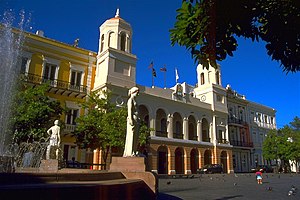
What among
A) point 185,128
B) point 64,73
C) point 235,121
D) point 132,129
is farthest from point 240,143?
point 132,129

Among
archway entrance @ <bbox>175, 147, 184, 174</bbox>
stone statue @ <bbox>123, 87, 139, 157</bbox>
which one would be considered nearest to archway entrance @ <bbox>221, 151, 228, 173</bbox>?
archway entrance @ <bbox>175, 147, 184, 174</bbox>

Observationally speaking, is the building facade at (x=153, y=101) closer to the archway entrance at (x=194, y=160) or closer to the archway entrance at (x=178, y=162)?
the archway entrance at (x=178, y=162)

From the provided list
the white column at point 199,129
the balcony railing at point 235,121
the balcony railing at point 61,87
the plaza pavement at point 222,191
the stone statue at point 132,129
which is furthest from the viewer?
the balcony railing at point 235,121

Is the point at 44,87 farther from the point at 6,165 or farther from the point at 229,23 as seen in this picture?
the point at 229,23

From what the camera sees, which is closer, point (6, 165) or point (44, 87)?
point (6, 165)

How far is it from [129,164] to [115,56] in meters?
21.0

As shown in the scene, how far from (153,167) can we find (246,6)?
25846mm

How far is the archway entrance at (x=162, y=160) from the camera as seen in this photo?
30.5 meters

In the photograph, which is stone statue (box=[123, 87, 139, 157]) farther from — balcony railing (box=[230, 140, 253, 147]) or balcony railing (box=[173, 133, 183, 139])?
balcony railing (box=[230, 140, 253, 147])

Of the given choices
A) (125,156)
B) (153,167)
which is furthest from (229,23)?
(153,167)

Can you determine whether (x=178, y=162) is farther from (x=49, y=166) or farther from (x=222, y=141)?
(x=49, y=166)

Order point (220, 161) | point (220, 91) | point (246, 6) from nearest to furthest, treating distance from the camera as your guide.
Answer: point (246, 6)
point (220, 161)
point (220, 91)

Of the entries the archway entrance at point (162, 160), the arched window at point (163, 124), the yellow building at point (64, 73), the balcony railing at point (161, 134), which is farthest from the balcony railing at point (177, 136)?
the yellow building at point (64, 73)

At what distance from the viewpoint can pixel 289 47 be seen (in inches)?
154
